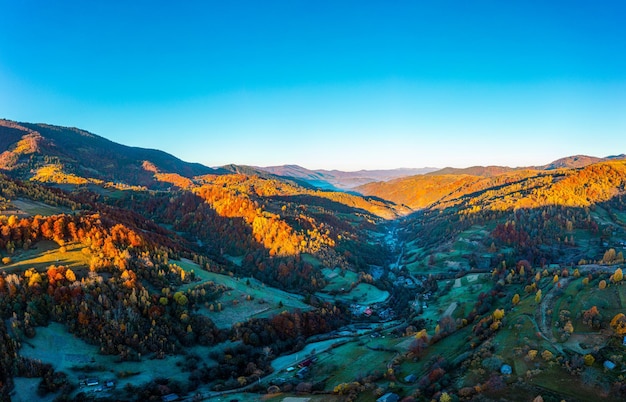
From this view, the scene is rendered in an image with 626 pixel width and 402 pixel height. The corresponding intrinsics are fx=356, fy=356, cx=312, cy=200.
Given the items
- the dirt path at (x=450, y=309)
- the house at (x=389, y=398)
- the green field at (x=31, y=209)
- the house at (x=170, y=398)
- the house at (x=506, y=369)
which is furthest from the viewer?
the green field at (x=31, y=209)

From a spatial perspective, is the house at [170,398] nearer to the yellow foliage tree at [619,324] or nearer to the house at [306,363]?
the house at [306,363]

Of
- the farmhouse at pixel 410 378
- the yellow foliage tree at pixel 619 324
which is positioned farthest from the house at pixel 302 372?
the yellow foliage tree at pixel 619 324

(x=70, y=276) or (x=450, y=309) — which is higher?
(x=70, y=276)

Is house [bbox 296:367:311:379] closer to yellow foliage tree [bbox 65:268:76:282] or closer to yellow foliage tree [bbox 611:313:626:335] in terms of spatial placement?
yellow foliage tree [bbox 65:268:76:282]

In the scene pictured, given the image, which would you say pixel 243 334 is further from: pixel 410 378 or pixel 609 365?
pixel 609 365

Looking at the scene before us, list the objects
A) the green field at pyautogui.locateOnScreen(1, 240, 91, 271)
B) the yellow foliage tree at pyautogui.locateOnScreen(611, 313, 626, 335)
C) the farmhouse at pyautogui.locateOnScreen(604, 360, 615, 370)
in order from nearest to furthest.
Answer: the farmhouse at pyautogui.locateOnScreen(604, 360, 615, 370), the yellow foliage tree at pyautogui.locateOnScreen(611, 313, 626, 335), the green field at pyautogui.locateOnScreen(1, 240, 91, 271)

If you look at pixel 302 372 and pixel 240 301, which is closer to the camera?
pixel 302 372

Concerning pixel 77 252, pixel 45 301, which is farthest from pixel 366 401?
pixel 77 252

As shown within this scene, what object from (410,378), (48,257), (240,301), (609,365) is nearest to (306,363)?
(410,378)

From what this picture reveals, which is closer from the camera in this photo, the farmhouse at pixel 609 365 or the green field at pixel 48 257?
the farmhouse at pixel 609 365

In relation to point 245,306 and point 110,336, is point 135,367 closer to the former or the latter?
point 110,336

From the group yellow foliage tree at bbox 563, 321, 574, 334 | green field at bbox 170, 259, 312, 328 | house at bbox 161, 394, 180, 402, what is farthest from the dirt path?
house at bbox 161, 394, 180, 402
